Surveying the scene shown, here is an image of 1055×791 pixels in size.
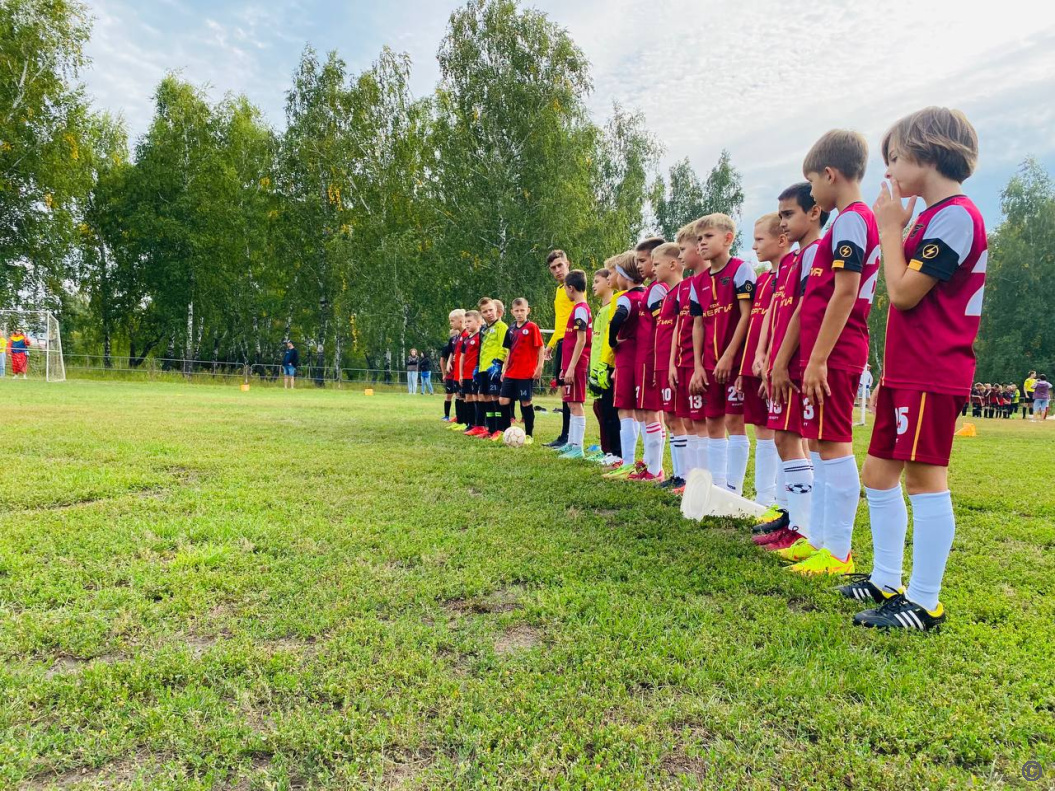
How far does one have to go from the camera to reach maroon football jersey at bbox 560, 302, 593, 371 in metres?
7.38

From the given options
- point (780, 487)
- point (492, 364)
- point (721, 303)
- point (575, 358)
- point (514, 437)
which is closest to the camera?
point (780, 487)

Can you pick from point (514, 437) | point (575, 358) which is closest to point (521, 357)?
point (514, 437)

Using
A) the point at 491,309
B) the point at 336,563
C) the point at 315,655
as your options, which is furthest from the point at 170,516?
the point at 491,309

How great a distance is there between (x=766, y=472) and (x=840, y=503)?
4.82ft

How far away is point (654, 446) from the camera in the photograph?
6105 millimetres

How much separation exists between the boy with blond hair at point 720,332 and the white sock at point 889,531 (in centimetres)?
179

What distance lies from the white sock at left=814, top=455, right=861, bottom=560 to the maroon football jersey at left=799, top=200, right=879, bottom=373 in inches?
21.0

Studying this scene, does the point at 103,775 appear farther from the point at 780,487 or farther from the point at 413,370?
the point at 413,370

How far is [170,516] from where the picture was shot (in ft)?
13.1

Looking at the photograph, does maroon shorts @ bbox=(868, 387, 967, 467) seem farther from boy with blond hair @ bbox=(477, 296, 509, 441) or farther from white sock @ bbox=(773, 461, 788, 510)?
boy with blond hair @ bbox=(477, 296, 509, 441)

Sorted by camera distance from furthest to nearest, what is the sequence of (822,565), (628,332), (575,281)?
(575,281)
(628,332)
(822,565)

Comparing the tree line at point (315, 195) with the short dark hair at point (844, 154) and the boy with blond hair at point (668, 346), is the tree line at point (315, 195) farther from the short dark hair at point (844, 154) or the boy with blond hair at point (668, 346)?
the short dark hair at point (844, 154)

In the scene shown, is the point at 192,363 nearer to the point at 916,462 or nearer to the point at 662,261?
the point at 662,261

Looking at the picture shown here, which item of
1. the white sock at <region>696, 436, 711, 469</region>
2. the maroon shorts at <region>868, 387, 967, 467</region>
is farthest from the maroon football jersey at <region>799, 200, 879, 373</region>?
the white sock at <region>696, 436, 711, 469</region>
